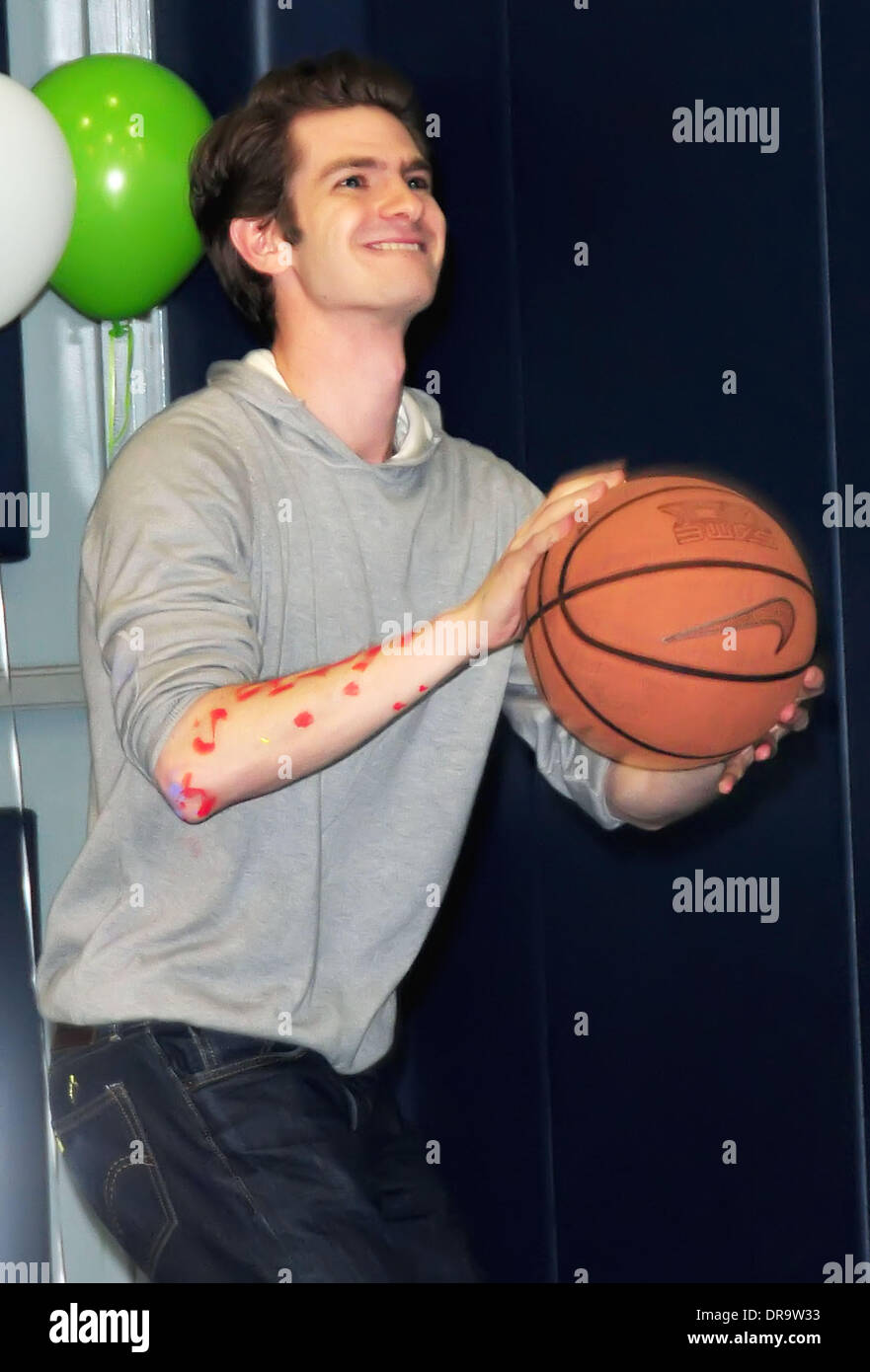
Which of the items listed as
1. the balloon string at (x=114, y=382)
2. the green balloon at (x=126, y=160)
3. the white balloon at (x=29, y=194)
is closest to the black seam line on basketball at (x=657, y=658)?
the white balloon at (x=29, y=194)

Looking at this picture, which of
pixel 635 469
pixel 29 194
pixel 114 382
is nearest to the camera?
pixel 635 469

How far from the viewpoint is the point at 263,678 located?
6.29 feet

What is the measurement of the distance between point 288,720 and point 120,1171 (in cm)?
52

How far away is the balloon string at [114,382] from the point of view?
3.03 metres

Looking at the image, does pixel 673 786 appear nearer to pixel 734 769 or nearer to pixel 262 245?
pixel 734 769

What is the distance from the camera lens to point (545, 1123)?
2727mm

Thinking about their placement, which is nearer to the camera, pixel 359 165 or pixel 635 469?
pixel 359 165

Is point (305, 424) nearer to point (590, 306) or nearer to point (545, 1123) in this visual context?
point (590, 306)

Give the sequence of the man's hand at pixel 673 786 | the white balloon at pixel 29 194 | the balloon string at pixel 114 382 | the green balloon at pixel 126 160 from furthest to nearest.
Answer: the balloon string at pixel 114 382 → the green balloon at pixel 126 160 → the white balloon at pixel 29 194 → the man's hand at pixel 673 786

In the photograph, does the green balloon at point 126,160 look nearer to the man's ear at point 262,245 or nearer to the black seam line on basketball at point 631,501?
the man's ear at point 262,245

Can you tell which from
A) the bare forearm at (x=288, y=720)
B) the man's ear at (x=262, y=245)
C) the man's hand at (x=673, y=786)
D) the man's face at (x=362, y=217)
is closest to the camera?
the bare forearm at (x=288, y=720)

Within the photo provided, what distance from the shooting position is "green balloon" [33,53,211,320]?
8.96 ft

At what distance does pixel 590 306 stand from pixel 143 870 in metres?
1.09

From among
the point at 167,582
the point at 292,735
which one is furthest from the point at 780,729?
the point at 167,582
